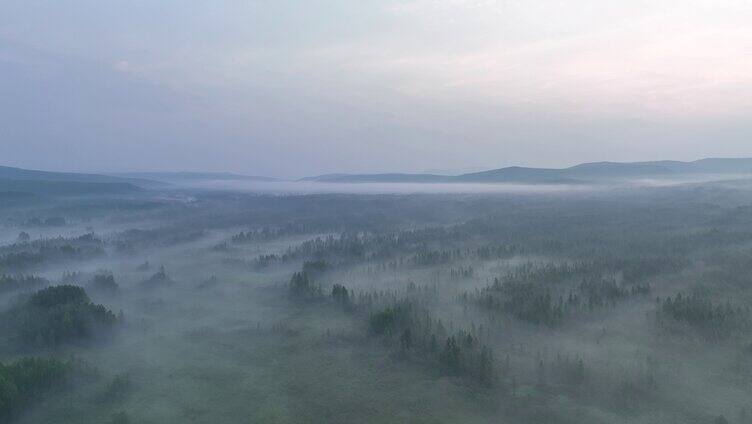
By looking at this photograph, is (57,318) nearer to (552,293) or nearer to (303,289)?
(303,289)

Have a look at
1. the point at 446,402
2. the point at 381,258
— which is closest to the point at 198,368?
the point at 446,402

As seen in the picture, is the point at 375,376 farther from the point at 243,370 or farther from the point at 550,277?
the point at 550,277

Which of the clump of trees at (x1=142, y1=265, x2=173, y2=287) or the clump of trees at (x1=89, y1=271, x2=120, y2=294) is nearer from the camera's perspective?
the clump of trees at (x1=89, y1=271, x2=120, y2=294)

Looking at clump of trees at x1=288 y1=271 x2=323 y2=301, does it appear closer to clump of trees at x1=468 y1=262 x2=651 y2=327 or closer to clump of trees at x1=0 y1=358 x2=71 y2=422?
clump of trees at x1=468 y1=262 x2=651 y2=327

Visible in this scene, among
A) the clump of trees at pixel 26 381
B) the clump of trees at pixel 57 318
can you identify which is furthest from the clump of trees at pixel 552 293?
the clump of trees at pixel 26 381

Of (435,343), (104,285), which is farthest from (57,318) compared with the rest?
(435,343)

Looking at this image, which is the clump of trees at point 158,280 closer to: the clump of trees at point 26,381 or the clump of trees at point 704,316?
the clump of trees at point 26,381

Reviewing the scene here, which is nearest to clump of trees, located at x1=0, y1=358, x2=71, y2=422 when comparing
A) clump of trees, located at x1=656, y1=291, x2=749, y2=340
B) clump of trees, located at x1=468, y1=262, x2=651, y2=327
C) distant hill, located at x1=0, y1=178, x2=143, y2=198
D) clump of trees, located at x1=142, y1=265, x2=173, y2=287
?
clump of trees, located at x1=142, y1=265, x2=173, y2=287
